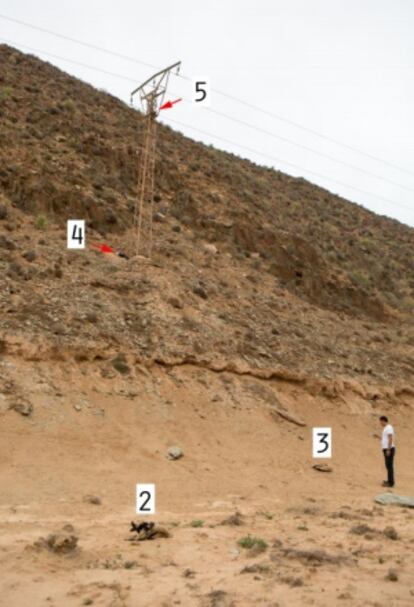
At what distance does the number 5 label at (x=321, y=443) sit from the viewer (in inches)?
595

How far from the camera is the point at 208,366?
1650cm

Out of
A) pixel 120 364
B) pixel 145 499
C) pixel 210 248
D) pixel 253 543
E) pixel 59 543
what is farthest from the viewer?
pixel 210 248

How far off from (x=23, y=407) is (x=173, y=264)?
30.3 feet

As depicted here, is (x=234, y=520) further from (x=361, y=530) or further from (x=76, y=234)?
(x=76, y=234)

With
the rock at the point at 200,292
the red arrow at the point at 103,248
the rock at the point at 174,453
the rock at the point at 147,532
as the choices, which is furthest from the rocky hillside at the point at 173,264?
the rock at the point at 147,532

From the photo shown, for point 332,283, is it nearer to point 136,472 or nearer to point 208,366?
point 208,366

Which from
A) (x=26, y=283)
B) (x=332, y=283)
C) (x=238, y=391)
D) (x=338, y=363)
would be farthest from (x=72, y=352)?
(x=332, y=283)

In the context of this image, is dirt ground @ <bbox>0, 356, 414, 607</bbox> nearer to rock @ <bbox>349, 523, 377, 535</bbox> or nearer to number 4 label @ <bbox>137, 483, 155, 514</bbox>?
rock @ <bbox>349, 523, 377, 535</bbox>

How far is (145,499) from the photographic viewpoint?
10.8 meters

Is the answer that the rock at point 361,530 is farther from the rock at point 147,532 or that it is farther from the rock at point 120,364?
the rock at point 120,364

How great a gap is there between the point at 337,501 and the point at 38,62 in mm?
33086

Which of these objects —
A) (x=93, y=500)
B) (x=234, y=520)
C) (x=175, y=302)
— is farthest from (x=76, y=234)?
(x=234, y=520)

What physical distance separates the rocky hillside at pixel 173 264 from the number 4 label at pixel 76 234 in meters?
0.25

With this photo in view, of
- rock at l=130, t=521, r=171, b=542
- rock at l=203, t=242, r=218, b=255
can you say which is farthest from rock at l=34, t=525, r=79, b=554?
rock at l=203, t=242, r=218, b=255
